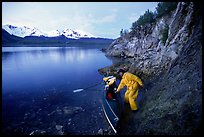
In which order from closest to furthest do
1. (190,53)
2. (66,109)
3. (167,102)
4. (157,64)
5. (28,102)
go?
1. (167,102)
2. (190,53)
3. (66,109)
4. (28,102)
5. (157,64)

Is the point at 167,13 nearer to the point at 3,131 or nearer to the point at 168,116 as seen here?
the point at 168,116

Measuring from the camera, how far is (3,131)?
10812 millimetres

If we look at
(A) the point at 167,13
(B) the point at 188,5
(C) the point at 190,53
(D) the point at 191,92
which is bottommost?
(D) the point at 191,92

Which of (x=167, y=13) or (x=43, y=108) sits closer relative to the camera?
(x=43, y=108)

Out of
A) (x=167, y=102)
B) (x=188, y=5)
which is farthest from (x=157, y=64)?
(x=167, y=102)

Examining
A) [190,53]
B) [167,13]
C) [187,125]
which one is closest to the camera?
[187,125]

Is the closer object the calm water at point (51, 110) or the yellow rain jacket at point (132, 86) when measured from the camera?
the yellow rain jacket at point (132, 86)

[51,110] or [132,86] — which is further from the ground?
[132,86]

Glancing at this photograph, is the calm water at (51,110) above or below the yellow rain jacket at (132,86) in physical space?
below

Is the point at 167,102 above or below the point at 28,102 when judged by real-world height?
above

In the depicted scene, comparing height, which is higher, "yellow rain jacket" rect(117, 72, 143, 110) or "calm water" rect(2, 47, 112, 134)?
"yellow rain jacket" rect(117, 72, 143, 110)

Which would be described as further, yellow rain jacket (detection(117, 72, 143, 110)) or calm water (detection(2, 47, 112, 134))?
calm water (detection(2, 47, 112, 134))

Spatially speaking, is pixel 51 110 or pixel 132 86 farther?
pixel 51 110

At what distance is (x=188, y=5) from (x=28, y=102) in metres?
18.1
